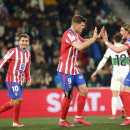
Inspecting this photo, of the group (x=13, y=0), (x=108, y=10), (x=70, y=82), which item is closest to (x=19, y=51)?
(x=70, y=82)

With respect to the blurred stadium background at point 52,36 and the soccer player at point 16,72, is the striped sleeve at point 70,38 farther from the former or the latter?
the blurred stadium background at point 52,36

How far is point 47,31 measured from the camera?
1516 centimetres

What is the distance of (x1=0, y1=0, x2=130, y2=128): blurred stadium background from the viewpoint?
11.6 metres

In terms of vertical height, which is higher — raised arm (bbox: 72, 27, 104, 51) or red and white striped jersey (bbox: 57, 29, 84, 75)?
raised arm (bbox: 72, 27, 104, 51)

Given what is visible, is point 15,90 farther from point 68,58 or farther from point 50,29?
point 50,29

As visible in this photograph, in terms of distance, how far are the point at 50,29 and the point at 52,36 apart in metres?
0.32

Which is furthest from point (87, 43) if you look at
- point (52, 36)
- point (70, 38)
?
point (52, 36)

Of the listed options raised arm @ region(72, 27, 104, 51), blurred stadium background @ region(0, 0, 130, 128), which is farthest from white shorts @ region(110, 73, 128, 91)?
raised arm @ region(72, 27, 104, 51)

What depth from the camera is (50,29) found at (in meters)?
15.2

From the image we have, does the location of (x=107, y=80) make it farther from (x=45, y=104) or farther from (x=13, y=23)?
(x=13, y=23)

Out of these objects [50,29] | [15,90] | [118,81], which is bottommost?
[15,90]

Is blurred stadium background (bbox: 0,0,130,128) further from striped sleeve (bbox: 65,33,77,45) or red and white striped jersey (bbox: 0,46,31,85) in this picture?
striped sleeve (bbox: 65,33,77,45)

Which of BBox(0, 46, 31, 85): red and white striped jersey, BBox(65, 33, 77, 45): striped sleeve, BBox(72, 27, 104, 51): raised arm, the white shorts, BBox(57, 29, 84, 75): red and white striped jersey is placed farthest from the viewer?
the white shorts

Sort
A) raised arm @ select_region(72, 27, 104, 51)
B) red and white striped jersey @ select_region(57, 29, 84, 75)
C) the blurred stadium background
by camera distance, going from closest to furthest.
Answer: raised arm @ select_region(72, 27, 104, 51)
red and white striped jersey @ select_region(57, 29, 84, 75)
the blurred stadium background
